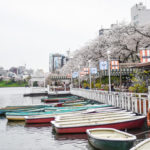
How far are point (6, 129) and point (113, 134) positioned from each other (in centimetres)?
852

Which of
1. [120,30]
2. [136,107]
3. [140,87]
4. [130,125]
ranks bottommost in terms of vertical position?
[130,125]

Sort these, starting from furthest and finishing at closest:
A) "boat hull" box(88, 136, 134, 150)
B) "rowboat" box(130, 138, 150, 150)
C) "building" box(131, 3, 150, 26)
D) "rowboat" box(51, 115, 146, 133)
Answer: "building" box(131, 3, 150, 26), "rowboat" box(51, 115, 146, 133), "boat hull" box(88, 136, 134, 150), "rowboat" box(130, 138, 150, 150)

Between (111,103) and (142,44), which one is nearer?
(111,103)

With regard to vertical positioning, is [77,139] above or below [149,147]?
below

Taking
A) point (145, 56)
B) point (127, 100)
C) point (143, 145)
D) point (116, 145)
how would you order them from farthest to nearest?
point (127, 100)
point (145, 56)
point (116, 145)
point (143, 145)

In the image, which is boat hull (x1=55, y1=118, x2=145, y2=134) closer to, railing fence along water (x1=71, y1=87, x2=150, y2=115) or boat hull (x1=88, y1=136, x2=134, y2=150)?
railing fence along water (x1=71, y1=87, x2=150, y2=115)

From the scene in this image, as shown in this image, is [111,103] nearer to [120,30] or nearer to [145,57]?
[145,57]

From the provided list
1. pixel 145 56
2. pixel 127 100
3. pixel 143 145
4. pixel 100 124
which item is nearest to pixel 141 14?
pixel 145 56

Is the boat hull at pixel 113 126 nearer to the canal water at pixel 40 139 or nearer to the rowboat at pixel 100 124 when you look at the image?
the rowboat at pixel 100 124

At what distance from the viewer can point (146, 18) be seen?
223 feet

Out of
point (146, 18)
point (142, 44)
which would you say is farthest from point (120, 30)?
point (146, 18)

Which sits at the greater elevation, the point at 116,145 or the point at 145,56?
the point at 145,56

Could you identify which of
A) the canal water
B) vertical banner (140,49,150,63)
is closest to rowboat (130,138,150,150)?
the canal water

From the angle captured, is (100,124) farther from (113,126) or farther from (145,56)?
(145,56)
